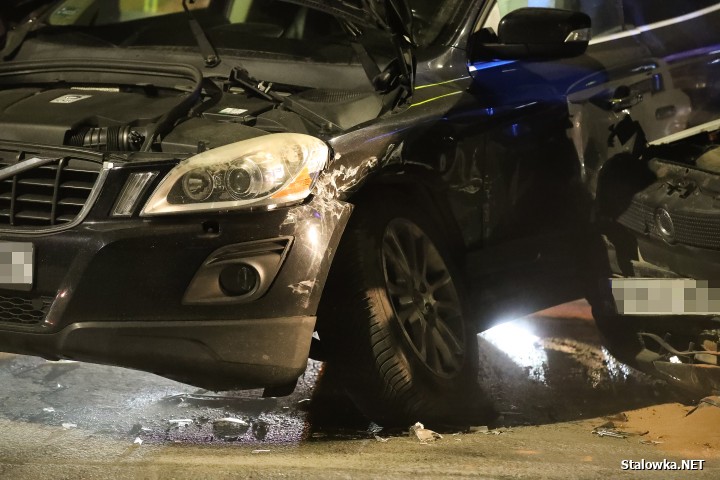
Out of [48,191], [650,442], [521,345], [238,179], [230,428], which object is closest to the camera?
[238,179]

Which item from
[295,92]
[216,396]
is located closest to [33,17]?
[295,92]

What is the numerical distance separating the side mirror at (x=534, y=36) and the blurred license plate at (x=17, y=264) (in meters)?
1.99

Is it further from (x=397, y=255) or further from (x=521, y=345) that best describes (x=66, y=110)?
(x=521, y=345)

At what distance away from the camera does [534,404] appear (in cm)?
488

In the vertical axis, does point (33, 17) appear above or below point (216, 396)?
above

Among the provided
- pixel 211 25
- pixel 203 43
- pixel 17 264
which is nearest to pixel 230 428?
pixel 17 264

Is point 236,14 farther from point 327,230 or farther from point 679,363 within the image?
point 679,363

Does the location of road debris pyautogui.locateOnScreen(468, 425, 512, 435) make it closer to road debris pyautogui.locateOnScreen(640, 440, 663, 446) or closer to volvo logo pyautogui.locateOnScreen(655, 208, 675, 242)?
road debris pyautogui.locateOnScreen(640, 440, 663, 446)

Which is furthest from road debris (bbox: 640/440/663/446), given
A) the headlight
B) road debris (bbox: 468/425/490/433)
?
the headlight

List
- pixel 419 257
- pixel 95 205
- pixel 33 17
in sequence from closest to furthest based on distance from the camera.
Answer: pixel 95 205
pixel 419 257
pixel 33 17

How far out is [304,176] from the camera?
137 inches

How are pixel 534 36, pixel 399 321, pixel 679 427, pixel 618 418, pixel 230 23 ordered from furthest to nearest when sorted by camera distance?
pixel 230 23, pixel 618 418, pixel 679 427, pixel 534 36, pixel 399 321

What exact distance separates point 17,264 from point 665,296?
2.52 m

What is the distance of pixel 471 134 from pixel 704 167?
38.2 inches
